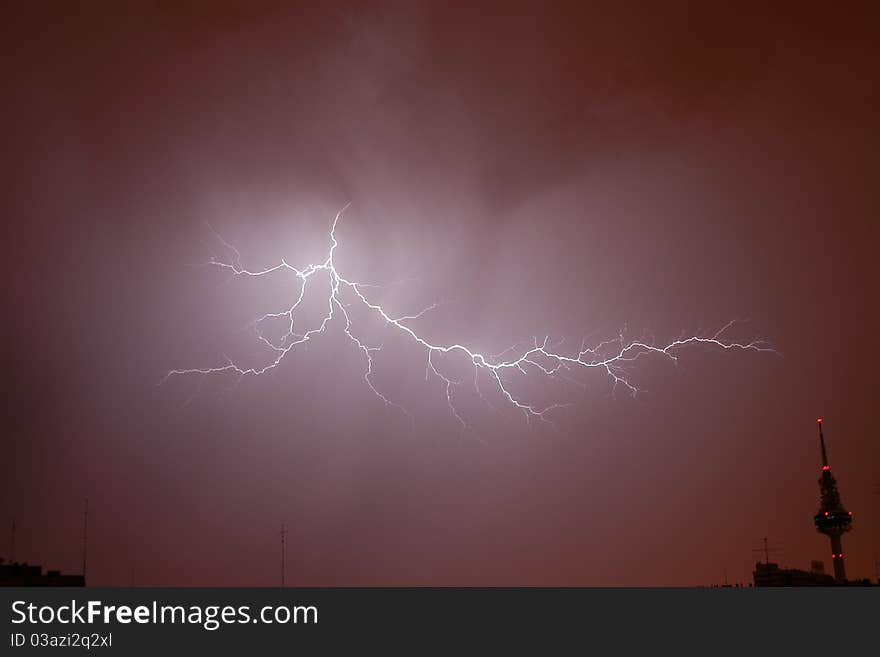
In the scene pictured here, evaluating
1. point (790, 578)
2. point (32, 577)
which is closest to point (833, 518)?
point (790, 578)

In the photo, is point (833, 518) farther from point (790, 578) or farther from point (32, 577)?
point (32, 577)

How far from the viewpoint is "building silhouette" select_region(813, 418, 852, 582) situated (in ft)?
291

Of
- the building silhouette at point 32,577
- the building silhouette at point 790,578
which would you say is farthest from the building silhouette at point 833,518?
the building silhouette at point 32,577

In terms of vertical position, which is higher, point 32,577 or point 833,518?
point 833,518

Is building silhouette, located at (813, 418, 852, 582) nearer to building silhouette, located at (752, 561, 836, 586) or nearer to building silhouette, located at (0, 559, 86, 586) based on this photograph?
building silhouette, located at (752, 561, 836, 586)

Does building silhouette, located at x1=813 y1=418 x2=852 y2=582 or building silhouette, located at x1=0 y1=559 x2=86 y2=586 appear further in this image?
building silhouette, located at x1=813 y1=418 x2=852 y2=582

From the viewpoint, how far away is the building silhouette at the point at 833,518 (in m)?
88.8

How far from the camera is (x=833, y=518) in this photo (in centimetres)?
8888

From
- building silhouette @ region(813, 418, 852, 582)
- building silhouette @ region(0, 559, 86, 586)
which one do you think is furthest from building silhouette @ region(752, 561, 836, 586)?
building silhouette @ region(0, 559, 86, 586)

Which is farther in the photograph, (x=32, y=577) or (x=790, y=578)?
(x=790, y=578)
